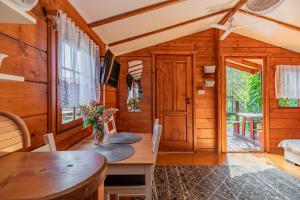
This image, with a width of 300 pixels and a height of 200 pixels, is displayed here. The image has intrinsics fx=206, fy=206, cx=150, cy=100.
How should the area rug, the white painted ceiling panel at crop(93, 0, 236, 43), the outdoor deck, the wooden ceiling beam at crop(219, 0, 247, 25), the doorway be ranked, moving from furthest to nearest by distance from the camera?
the doorway
the outdoor deck
the wooden ceiling beam at crop(219, 0, 247, 25)
the white painted ceiling panel at crop(93, 0, 236, 43)
the area rug

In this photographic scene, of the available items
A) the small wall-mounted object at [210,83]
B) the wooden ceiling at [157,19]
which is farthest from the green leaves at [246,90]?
the small wall-mounted object at [210,83]

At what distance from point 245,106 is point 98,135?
6.49 metres

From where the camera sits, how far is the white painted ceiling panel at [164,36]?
3875 millimetres

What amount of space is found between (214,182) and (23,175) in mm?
2737

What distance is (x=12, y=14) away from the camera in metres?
0.81

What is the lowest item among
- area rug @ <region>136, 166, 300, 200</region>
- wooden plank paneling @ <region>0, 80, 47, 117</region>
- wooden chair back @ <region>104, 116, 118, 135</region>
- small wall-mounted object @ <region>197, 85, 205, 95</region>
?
area rug @ <region>136, 166, 300, 200</region>

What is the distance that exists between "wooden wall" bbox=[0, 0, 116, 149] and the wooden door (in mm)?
2899

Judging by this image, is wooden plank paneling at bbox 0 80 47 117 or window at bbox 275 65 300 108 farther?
window at bbox 275 65 300 108

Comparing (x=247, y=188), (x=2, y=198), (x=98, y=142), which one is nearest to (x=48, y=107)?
(x=98, y=142)

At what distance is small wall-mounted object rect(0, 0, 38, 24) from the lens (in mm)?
750

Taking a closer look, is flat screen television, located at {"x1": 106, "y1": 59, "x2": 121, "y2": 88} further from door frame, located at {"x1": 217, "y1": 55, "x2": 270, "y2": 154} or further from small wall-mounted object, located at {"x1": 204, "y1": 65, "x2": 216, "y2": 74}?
door frame, located at {"x1": 217, "y1": 55, "x2": 270, "y2": 154}

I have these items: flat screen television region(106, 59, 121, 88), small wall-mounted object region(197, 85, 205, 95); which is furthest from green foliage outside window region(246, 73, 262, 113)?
flat screen television region(106, 59, 121, 88)

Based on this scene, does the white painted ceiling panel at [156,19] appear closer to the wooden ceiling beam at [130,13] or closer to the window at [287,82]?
the wooden ceiling beam at [130,13]

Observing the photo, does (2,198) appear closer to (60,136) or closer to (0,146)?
(0,146)
